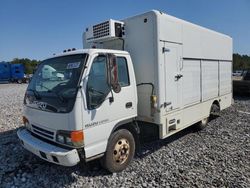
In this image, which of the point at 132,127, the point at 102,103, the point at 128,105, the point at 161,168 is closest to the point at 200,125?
the point at 161,168

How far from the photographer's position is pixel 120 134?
3.92 meters

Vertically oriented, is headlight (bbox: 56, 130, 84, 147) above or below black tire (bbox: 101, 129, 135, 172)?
above

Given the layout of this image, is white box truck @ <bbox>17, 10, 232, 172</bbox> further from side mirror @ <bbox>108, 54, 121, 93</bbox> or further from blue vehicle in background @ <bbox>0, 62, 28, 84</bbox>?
blue vehicle in background @ <bbox>0, 62, 28, 84</bbox>

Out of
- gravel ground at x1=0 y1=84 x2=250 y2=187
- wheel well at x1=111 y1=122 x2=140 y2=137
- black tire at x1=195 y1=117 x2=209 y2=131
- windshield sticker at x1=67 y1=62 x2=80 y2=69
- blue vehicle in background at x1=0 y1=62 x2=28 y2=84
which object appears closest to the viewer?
windshield sticker at x1=67 y1=62 x2=80 y2=69

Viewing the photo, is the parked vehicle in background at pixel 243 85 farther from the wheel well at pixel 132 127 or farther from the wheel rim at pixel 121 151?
the wheel rim at pixel 121 151

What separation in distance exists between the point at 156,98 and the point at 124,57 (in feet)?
3.43

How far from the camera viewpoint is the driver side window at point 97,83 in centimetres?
341

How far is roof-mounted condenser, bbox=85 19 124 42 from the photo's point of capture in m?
4.31

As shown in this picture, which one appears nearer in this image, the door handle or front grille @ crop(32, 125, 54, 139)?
front grille @ crop(32, 125, 54, 139)

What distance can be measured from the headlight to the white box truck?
1cm

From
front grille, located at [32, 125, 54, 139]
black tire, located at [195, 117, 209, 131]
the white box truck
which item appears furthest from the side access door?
front grille, located at [32, 125, 54, 139]

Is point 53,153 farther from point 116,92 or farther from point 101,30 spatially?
point 101,30

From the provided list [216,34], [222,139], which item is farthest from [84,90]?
[216,34]

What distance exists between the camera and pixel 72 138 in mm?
3225
